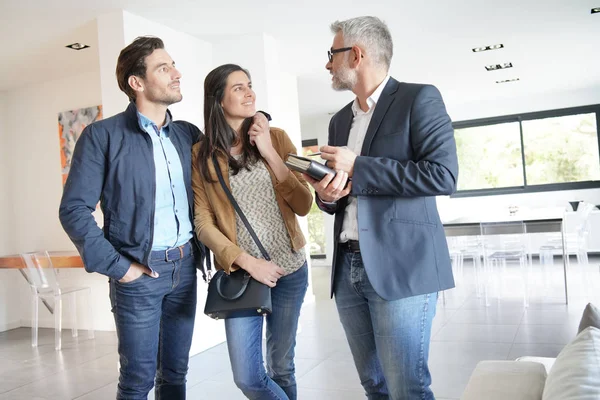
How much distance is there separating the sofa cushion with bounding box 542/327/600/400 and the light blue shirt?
125cm

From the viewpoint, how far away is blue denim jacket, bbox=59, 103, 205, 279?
182cm

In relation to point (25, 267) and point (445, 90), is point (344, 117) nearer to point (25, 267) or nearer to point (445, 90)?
point (25, 267)

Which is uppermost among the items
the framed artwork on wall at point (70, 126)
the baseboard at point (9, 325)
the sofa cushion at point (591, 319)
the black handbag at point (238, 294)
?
the framed artwork on wall at point (70, 126)

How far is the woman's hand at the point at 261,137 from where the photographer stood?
6.38ft

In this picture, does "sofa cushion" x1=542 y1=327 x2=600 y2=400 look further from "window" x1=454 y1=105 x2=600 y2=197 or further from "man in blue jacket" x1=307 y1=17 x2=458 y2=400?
"window" x1=454 y1=105 x2=600 y2=197

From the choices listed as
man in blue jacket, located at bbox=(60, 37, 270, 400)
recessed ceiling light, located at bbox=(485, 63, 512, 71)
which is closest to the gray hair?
man in blue jacket, located at bbox=(60, 37, 270, 400)

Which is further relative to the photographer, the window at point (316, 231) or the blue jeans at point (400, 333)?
the window at point (316, 231)

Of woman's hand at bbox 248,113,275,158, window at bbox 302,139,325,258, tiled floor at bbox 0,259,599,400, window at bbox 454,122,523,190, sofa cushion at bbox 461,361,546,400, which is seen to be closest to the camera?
sofa cushion at bbox 461,361,546,400

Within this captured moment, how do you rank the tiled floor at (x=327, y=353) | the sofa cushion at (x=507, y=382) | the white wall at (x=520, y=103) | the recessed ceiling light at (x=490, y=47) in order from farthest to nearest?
1. the white wall at (x=520, y=103)
2. the recessed ceiling light at (x=490, y=47)
3. the tiled floor at (x=327, y=353)
4. the sofa cushion at (x=507, y=382)

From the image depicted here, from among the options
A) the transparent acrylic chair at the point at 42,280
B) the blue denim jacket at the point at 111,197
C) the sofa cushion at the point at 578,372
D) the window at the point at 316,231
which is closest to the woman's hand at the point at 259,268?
the blue denim jacket at the point at 111,197

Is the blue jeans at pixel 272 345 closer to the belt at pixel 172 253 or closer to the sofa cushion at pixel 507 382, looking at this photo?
the belt at pixel 172 253

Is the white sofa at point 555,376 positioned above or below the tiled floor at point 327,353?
above

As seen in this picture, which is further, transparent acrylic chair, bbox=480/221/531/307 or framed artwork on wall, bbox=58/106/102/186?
framed artwork on wall, bbox=58/106/102/186

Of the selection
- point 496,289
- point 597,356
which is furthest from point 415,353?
point 496,289
